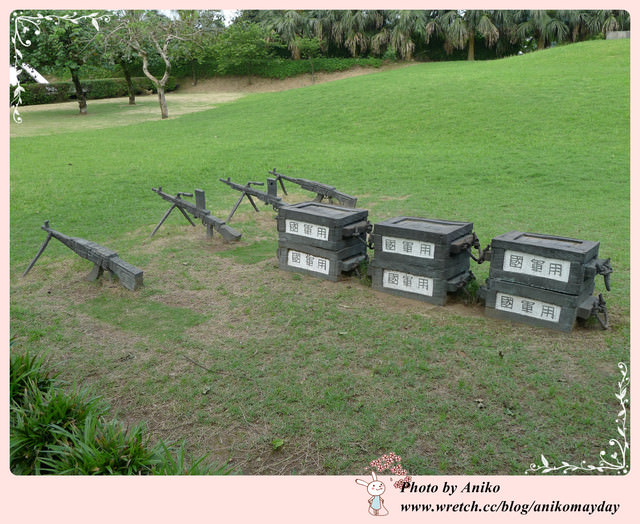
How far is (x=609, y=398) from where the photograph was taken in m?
4.90

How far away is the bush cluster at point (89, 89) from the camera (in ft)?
135

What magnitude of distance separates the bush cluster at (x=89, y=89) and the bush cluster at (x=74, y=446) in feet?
133

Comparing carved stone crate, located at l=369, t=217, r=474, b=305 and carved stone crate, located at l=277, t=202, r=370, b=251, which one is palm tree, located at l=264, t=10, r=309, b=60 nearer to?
carved stone crate, located at l=277, t=202, r=370, b=251

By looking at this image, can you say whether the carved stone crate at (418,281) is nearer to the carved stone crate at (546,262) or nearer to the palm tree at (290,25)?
the carved stone crate at (546,262)

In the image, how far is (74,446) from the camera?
3.85 m

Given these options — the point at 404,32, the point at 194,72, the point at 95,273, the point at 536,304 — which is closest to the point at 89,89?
the point at 194,72

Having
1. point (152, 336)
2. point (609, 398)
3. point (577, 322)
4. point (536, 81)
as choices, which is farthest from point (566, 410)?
point (536, 81)

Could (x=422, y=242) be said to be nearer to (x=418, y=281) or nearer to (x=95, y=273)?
(x=418, y=281)

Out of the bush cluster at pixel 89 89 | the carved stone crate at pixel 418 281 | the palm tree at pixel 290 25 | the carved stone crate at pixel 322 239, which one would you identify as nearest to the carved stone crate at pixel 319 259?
the carved stone crate at pixel 322 239

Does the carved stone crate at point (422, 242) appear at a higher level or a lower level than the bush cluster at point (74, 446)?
higher

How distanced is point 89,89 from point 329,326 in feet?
148

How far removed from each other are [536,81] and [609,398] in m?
22.9

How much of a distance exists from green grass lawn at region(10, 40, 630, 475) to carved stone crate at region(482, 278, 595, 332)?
0.19m

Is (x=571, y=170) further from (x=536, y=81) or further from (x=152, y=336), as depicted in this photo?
(x=152, y=336)
